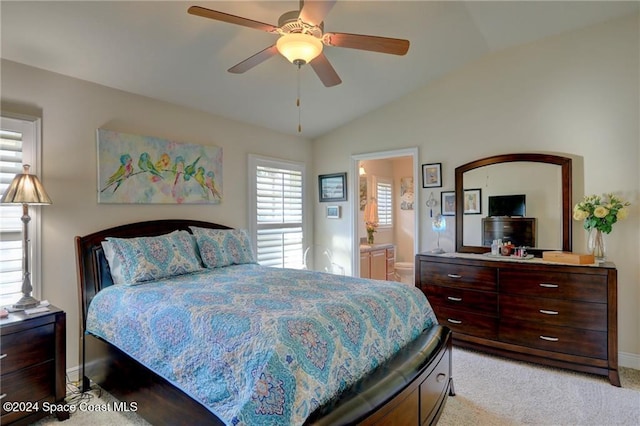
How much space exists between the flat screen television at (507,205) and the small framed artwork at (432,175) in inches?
24.3

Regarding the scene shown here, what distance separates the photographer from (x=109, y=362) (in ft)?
7.79

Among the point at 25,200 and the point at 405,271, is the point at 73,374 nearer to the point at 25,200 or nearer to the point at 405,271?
the point at 25,200

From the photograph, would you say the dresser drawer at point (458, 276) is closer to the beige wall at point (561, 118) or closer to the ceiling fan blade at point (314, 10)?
the beige wall at point (561, 118)

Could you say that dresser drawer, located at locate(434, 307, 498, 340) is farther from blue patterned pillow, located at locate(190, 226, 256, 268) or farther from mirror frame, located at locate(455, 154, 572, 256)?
blue patterned pillow, located at locate(190, 226, 256, 268)

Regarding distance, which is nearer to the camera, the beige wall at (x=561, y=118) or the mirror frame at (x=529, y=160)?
the beige wall at (x=561, y=118)

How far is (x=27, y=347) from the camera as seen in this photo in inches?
85.9

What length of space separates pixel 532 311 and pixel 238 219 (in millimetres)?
3248

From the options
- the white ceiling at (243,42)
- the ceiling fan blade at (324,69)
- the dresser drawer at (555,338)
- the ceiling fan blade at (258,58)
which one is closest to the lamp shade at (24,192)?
the white ceiling at (243,42)

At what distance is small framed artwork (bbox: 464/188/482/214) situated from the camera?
150 inches

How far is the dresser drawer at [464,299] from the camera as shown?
10.6ft

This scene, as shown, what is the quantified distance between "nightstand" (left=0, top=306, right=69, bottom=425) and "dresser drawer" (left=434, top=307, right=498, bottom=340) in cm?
327

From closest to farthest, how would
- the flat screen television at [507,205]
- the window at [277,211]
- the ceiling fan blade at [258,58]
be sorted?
the ceiling fan blade at [258,58], the flat screen television at [507,205], the window at [277,211]

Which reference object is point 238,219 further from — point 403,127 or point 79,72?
point 403,127

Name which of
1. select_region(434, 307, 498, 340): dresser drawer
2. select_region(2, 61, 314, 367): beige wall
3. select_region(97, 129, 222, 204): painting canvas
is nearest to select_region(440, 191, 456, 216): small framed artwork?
select_region(434, 307, 498, 340): dresser drawer
